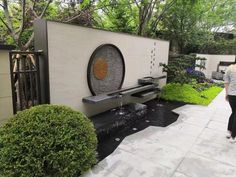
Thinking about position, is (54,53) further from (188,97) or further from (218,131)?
(188,97)

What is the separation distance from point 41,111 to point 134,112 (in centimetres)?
266

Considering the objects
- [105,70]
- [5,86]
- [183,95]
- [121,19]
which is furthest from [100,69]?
[121,19]

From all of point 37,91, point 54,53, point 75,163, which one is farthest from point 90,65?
point 75,163

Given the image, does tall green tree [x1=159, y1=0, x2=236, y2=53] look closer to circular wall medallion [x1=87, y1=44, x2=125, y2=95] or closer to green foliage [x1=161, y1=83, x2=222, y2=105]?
green foliage [x1=161, y1=83, x2=222, y2=105]

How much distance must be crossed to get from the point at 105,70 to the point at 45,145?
2566 mm

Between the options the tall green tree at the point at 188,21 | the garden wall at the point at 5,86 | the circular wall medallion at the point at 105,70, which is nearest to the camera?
the garden wall at the point at 5,86

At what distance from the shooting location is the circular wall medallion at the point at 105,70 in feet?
13.2

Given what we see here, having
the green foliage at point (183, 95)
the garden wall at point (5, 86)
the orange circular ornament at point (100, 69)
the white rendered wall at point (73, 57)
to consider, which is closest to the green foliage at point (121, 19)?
the green foliage at point (183, 95)

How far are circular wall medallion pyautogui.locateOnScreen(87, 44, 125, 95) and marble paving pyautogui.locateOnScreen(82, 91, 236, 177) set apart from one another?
1.33 m

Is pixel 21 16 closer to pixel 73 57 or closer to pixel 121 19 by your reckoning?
pixel 73 57

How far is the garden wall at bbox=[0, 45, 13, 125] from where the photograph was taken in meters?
2.53

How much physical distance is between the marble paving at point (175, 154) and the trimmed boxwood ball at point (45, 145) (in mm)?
447

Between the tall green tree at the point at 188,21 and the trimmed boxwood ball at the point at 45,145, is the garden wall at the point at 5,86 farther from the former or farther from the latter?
the tall green tree at the point at 188,21

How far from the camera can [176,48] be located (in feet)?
37.0
